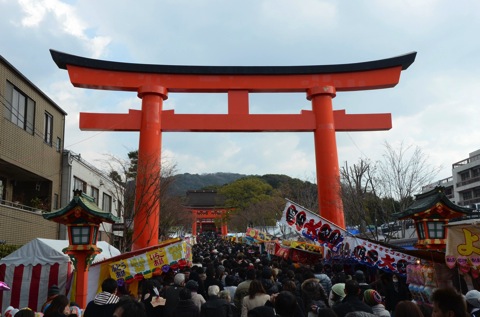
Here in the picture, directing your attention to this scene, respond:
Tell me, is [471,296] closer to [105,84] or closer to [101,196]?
[105,84]

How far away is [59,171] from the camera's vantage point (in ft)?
65.6

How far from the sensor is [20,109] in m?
16.6

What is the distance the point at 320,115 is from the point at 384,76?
3341 millimetres

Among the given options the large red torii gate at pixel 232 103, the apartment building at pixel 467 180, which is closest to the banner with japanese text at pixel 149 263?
the large red torii gate at pixel 232 103

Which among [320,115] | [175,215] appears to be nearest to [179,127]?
[320,115]

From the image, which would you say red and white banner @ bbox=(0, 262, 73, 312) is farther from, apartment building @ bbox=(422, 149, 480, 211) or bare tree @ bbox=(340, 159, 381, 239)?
apartment building @ bbox=(422, 149, 480, 211)

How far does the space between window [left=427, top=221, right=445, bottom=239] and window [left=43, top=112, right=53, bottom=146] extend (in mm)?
16655

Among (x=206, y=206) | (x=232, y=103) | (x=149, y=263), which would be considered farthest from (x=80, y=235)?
(x=206, y=206)

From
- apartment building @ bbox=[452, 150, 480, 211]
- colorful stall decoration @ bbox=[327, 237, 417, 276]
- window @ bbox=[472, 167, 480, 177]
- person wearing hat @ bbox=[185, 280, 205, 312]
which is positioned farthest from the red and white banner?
window @ bbox=[472, 167, 480, 177]

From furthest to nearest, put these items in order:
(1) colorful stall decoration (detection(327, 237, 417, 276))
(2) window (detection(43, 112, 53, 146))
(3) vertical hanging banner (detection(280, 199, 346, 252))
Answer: (2) window (detection(43, 112, 53, 146))
(3) vertical hanging banner (detection(280, 199, 346, 252))
(1) colorful stall decoration (detection(327, 237, 417, 276))

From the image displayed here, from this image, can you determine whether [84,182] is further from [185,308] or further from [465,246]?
[465,246]

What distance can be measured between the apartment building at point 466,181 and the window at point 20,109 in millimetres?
40151

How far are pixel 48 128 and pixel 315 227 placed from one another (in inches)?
571

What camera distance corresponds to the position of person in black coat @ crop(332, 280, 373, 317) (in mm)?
4588
